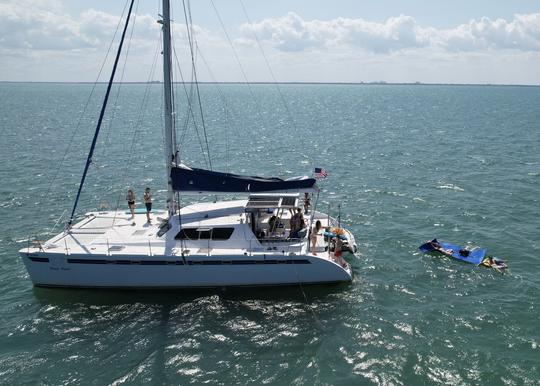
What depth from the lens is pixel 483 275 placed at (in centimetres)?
2181

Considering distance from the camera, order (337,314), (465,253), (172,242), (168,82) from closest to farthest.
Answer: (337,314) < (168,82) < (172,242) < (465,253)

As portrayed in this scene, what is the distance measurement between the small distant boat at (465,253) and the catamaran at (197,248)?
481 cm

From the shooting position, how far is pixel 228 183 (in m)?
21.3

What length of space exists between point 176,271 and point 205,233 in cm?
215

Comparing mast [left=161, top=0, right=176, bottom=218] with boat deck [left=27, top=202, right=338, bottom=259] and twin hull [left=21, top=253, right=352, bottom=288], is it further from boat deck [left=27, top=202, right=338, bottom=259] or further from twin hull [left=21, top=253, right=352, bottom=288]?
twin hull [left=21, top=253, right=352, bottom=288]

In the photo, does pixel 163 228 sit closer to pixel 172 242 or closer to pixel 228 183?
pixel 172 242

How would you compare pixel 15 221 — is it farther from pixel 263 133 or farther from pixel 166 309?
pixel 263 133

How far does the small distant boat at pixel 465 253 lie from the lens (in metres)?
22.7

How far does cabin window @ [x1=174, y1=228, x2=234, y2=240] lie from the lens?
21141mm

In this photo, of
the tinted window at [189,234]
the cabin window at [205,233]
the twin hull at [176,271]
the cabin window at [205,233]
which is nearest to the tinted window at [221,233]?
the cabin window at [205,233]

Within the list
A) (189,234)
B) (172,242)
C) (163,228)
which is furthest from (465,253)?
(163,228)

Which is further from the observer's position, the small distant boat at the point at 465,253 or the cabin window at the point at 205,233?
the small distant boat at the point at 465,253

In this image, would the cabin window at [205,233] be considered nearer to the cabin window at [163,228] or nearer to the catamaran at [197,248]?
the catamaran at [197,248]

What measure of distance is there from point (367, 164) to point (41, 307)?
33.8 metres
